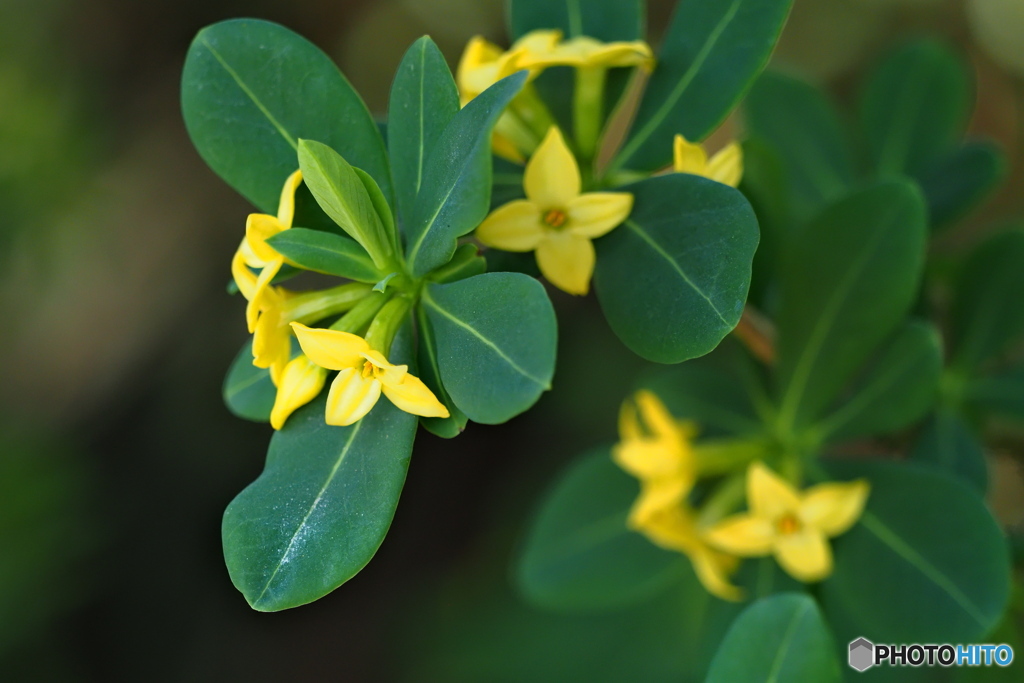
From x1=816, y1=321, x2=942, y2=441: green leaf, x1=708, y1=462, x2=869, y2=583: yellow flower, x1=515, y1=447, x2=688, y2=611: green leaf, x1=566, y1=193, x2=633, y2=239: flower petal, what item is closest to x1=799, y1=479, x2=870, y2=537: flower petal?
x1=708, y1=462, x2=869, y2=583: yellow flower

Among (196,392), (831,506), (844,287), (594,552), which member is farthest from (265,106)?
(196,392)

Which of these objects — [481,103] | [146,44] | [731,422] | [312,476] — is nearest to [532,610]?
[731,422]

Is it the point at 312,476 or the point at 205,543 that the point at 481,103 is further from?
the point at 205,543

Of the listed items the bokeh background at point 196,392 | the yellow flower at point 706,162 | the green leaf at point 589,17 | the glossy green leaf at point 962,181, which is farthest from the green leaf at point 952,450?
the bokeh background at point 196,392

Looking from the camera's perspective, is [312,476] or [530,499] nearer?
[312,476]

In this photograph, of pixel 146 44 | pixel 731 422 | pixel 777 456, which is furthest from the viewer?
pixel 146 44

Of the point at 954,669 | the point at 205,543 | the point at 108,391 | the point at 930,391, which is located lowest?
the point at 205,543

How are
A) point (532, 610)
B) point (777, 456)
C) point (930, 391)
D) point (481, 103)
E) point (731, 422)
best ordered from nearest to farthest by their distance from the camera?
1. point (481, 103)
2. point (930, 391)
3. point (777, 456)
4. point (731, 422)
5. point (532, 610)
